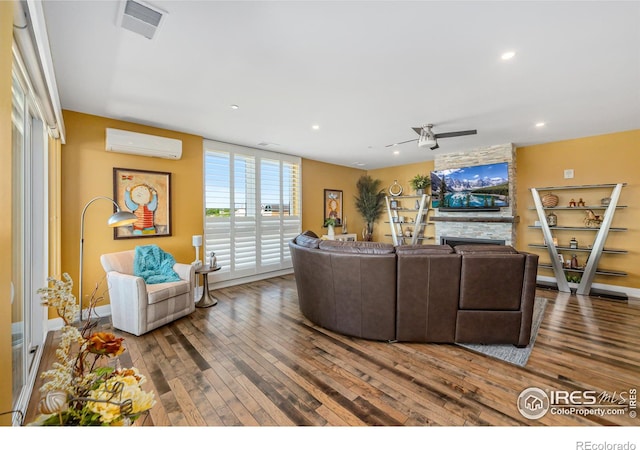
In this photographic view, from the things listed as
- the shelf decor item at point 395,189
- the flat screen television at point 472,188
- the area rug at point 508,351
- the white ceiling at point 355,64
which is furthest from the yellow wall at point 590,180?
the area rug at point 508,351

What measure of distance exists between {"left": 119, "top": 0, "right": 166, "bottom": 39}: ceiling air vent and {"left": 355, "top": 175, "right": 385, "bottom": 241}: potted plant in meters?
6.05

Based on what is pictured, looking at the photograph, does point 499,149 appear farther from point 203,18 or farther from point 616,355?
point 203,18

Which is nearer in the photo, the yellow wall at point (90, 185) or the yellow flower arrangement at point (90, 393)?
the yellow flower arrangement at point (90, 393)

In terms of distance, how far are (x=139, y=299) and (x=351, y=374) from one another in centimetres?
234

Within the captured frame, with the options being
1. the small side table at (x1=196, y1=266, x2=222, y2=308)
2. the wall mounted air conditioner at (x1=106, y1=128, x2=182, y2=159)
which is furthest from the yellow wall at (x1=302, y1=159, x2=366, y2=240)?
the wall mounted air conditioner at (x1=106, y1=128, x2=182, y2=159)

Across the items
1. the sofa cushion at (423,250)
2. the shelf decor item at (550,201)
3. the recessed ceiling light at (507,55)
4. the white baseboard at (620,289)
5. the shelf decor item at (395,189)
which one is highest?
the recessed ceiling light at (507,55)

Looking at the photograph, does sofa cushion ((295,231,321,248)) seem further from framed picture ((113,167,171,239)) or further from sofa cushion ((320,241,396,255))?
framed picture ((113,167,171,239))

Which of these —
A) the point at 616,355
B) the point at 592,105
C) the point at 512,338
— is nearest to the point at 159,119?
the point at 512,338

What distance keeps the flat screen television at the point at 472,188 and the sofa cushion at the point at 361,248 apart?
138 inches

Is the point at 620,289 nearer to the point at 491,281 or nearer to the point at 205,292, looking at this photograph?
the point at 491,281

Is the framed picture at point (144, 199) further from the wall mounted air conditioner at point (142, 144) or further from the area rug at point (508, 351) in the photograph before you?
the area rug at point (508, 351)

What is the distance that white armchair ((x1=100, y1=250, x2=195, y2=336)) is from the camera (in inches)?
114

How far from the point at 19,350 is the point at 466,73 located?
4294 mm

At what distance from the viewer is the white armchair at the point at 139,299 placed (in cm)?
290
